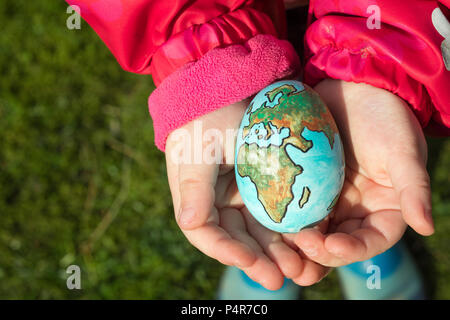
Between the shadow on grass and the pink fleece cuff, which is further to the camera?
the shadow on grass

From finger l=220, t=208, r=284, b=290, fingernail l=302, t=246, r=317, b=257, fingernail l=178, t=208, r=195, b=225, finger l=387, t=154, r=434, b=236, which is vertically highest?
finger l=387, t=154, r=434, b=236

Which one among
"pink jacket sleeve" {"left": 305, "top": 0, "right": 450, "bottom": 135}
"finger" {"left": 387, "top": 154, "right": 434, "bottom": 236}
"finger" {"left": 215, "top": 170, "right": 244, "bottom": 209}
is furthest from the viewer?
"finger" {"left": 215, "top": 170, "right": 244, "bottom": 209}

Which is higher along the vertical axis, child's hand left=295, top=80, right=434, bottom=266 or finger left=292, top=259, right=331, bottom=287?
child's hand left=295, top=80, right=434, bottom=266

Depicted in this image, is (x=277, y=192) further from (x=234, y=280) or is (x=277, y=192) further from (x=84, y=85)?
(x=84, y=85)

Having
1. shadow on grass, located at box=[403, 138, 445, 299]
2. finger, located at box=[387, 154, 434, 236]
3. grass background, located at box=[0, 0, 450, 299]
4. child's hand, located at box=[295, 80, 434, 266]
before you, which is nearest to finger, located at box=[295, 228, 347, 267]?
child's hand, located at box=[295, 80, 434, 266]

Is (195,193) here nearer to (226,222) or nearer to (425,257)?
(226,222)

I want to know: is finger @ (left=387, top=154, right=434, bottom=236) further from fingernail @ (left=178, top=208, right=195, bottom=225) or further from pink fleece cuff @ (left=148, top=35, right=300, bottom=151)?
fingernail @ (left=178, top=208, right=195, bottom=225)

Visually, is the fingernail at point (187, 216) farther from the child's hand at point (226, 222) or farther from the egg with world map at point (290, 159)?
the egg with world map at point (290, 159)

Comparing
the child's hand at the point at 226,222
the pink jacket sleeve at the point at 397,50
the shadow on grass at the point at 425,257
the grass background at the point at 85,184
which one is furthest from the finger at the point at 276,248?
the shadow on grass at the point at 425,257
